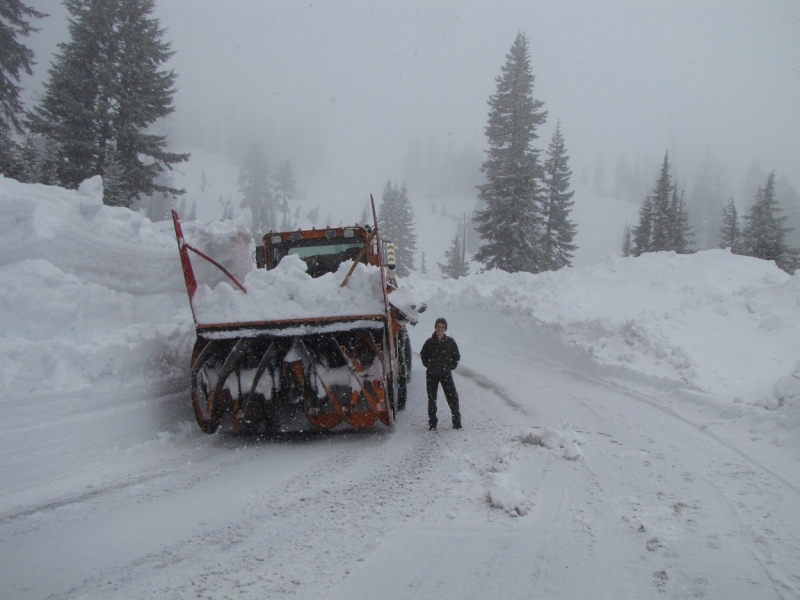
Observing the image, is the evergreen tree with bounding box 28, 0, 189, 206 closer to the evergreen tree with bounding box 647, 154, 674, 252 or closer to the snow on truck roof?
the snow on truck roof

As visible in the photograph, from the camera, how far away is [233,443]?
5.53 meters

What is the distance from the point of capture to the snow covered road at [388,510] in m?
2.76

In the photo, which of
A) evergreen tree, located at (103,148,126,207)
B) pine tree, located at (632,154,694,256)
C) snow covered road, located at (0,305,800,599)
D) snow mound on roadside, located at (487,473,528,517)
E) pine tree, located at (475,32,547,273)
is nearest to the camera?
snow covered road, located at (0,305,800,599)

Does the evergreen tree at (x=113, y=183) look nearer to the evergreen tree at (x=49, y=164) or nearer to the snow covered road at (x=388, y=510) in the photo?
the evergreen tree at (x=49, y=164)

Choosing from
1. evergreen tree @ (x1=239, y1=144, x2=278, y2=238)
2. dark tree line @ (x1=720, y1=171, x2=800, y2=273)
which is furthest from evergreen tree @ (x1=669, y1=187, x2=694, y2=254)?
evergreen tree @ (x1=239, y1=144, x2=278, y2=238)

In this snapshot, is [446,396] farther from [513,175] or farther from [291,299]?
[513,175]

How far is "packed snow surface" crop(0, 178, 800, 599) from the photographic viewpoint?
9.39 feet

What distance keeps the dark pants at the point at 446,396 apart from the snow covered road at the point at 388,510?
215 millimetres

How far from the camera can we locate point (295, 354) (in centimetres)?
530

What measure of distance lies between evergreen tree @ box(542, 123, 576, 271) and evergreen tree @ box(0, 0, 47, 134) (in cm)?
2394

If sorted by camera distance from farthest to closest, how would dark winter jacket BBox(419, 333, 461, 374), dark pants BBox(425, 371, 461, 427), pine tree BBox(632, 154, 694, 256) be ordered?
1. pine tree BBox(632, 154, 694, 256)
2. dark winter jacket BBox(419, 333, 461, 374)
3. dark pants BBox(425, 371, 461, 427)

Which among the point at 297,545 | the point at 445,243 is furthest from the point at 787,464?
the point at 445,243

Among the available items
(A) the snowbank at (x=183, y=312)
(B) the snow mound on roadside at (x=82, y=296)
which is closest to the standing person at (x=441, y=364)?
(A) the snowbank at (x=183, y=312)

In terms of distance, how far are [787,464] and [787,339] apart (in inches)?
237
